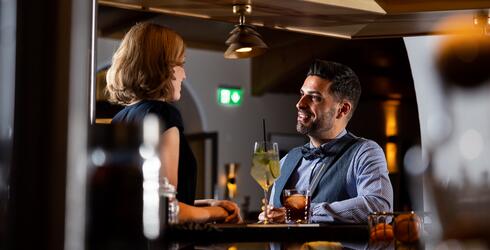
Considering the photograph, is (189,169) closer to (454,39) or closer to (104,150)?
(104,150)

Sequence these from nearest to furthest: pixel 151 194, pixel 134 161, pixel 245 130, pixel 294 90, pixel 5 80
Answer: pixel 5 80
pixel 134 161
pixel 151 194
pixel 294 90
pixel 245 130

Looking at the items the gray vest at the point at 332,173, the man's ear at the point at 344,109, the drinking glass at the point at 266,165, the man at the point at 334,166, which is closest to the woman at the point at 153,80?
the drinking glass at the point at 266,165

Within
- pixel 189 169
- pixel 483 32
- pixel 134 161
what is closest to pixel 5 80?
pixel 134 161

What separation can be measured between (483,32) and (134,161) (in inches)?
114

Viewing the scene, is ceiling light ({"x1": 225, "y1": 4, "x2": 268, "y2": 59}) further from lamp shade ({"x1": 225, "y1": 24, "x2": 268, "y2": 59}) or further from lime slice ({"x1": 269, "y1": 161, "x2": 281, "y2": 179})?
lime slice ({"x1": 269, "y1": 161, "x2": 281, "y2": 179})

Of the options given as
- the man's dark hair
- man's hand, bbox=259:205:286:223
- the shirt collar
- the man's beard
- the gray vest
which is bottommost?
man's hand, bbox=259:205:286:223

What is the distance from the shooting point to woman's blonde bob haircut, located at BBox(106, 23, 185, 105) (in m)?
2.24

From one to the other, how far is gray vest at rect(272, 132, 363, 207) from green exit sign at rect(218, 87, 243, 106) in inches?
91.2

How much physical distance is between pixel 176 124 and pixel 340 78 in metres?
1.90

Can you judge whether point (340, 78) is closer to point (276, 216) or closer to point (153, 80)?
point (276, 216)

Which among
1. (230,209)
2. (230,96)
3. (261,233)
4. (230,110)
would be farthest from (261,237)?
(230,96)

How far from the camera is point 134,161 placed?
112cm

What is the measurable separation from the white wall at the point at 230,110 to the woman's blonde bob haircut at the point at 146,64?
2.01 m

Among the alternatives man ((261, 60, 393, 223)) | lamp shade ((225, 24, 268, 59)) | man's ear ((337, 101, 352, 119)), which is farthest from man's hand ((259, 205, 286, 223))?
man's ear ((337, 101, 352, 119))
